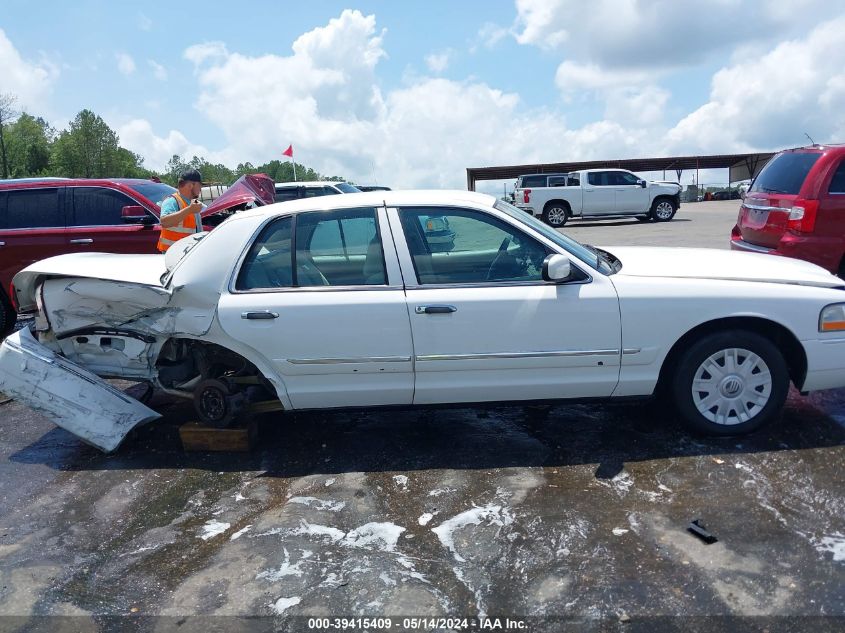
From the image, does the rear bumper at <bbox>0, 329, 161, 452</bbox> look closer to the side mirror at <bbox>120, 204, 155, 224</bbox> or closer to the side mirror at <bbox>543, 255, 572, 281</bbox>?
the side mirror at <bbox>543, 255, 572, 281</bbox>

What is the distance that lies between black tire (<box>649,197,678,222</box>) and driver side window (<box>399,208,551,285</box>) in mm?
18553

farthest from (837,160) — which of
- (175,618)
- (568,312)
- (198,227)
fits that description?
(175,618)

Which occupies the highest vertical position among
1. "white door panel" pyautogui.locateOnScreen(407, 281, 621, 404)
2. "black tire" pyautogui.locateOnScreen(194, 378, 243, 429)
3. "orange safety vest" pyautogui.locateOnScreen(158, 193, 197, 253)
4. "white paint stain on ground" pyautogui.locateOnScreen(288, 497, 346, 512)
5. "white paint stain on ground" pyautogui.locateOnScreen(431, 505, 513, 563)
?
"orange safety vest" pyautogui.locateOnScreen(158, 193, 197, 253)

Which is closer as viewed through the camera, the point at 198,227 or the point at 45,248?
the point at 198,227

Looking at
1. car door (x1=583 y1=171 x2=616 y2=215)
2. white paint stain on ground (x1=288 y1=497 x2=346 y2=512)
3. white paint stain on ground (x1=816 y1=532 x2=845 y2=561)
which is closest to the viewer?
white paint stain on ground (x1=816 y1=532 x2=845 y2=561)

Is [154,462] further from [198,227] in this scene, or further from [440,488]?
[198,227]

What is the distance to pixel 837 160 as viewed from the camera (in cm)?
655

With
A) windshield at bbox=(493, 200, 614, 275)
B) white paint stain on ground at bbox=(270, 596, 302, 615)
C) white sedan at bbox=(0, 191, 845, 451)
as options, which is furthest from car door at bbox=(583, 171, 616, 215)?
white paint stain on ground at bbox=(270, 596, 302, 615)

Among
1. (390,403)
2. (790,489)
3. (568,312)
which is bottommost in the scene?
(790,489)

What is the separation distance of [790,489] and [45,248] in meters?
8.17

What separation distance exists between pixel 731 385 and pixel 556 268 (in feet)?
4.42

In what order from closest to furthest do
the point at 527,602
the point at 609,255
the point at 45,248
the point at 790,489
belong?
1. the point at 527,602
2. the point at 790,489
3. the point at 609,255
4. the point at 45,248

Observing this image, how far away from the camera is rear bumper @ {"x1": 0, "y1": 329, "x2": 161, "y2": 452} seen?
14.3ft

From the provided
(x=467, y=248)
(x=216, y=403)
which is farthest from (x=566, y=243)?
(x=216, y=403)
